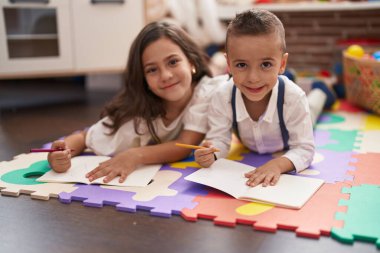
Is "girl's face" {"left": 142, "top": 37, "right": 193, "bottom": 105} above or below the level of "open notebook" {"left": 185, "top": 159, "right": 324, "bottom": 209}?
above

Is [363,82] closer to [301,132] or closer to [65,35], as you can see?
[301,132]

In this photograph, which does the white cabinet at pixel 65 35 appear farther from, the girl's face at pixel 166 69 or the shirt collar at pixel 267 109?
the shirt collar at pixel 267 109

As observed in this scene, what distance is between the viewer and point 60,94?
234 cm

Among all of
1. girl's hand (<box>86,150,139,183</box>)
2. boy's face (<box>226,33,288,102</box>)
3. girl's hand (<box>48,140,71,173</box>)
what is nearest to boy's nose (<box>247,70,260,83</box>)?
boy's face (<box>226,33,288,102</box>)

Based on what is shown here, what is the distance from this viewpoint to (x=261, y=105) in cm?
116

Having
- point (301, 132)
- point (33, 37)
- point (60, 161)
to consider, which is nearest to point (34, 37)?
point (33, 37)

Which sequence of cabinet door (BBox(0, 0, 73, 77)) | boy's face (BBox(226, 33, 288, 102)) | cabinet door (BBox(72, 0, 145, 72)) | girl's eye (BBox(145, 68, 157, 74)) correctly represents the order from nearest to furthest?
boy's face (BBox(226, 33, 288, 102)) < girl's eye (BBox(145, 68, 157, 74)) < cabinet door (BBox(0, 0, 73, 77)) < cabinet door (BBox(72, 0, 145, 72))

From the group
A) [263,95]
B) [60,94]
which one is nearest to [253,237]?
[263,95]

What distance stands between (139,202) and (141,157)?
0.23m

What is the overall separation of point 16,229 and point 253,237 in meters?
0.43

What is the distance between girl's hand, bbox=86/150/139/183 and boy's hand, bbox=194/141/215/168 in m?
0.16

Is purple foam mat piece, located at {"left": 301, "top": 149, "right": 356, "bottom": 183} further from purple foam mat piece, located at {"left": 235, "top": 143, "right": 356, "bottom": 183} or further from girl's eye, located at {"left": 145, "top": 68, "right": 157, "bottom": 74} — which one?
girl's eye, located at {"left": 145, "top": 68, "right": 157, "bottom": 74}

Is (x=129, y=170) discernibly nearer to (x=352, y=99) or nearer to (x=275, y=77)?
(x=275, y=77)

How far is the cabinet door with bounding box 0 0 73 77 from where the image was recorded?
1912mm
